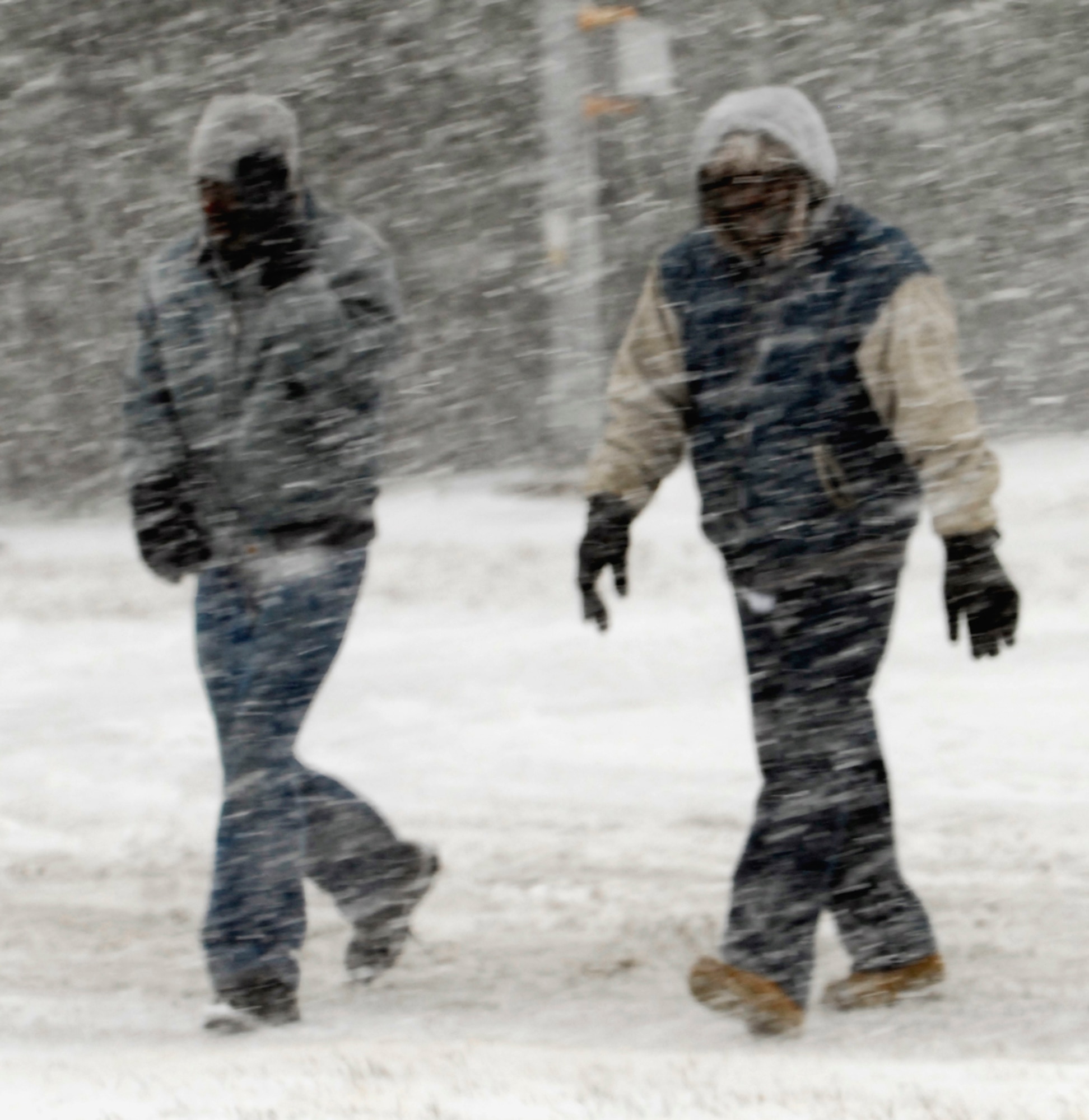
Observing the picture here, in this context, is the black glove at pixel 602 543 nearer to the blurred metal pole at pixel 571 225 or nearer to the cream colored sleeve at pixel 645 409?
the cream colored sleeve at pixel 645 409

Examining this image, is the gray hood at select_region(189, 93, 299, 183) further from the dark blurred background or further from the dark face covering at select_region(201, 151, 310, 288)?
the dark blurred background

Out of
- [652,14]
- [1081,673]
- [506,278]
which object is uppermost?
[652,14]

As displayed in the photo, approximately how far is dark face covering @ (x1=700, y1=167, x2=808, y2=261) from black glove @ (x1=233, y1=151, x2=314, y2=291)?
762 mm

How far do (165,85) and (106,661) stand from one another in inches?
161

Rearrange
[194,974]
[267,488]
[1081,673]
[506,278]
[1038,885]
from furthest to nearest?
[506,278]
[1081,673]
[1038,885]
[194,974]
[267,488]

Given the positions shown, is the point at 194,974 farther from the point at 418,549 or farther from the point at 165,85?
the point at 165,85

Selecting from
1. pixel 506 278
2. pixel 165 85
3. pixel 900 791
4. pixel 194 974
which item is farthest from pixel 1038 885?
pixel 165 85

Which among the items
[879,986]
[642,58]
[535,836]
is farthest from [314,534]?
[642,58]

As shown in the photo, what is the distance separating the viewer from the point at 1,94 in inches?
398

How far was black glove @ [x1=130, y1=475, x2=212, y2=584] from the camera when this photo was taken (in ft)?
11.1

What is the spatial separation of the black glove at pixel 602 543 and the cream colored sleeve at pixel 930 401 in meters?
0.59

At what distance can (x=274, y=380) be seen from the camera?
3.23 m

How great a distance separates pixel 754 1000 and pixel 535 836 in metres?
1.78

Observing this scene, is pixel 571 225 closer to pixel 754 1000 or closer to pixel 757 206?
pixel 757 206
